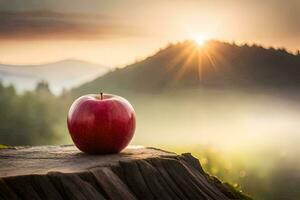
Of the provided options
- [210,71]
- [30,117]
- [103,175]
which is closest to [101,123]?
[103,175]

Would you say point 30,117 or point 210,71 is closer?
point 30,117

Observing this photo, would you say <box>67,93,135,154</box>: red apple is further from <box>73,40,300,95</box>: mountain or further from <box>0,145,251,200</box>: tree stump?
<box>73,40,300,95</box>: mountain

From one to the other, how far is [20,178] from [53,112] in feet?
83.2

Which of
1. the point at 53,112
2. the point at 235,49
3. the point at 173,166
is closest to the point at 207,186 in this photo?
the point at 173,166

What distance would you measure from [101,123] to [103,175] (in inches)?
39.1

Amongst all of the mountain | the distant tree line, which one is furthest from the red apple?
the mountain

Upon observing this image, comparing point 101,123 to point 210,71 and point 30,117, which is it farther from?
point 210,71

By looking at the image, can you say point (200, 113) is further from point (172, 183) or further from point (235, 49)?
point (172, 183)

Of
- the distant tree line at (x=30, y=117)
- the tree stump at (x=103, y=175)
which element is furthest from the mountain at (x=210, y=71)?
the tree stump at (x=103, y=175)

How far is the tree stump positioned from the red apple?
148 millimetres

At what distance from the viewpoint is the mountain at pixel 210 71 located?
5424cm

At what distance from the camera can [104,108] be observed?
8.55 meters

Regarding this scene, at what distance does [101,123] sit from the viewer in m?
8.58

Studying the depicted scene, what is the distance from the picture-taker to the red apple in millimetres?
8570
